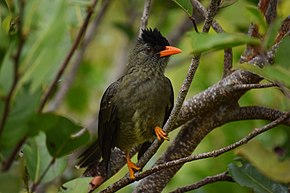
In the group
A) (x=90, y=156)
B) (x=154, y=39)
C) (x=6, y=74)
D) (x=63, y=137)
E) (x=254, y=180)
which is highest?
(x=6, y=74)

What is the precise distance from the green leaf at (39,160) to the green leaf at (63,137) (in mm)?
86

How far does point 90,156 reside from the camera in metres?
3.35

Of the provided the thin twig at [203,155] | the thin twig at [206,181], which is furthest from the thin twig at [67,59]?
the thin twig at [206,181]

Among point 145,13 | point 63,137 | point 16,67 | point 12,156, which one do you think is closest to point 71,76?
point 145,13

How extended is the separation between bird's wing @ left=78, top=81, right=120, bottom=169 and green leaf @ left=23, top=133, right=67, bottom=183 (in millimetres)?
1128

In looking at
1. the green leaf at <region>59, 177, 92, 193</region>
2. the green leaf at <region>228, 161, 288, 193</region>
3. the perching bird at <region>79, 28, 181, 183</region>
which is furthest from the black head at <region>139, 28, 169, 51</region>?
the green leaf at <region>59, 177, 92, 193</region>

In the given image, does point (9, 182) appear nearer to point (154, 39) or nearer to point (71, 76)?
point (154, 39)

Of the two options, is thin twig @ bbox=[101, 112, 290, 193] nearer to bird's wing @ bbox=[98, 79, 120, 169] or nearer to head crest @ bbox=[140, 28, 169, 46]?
bird's wing @ bbox=[98, 79, 120, 169]

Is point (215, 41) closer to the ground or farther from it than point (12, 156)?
farther from it

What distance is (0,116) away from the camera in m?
1.44

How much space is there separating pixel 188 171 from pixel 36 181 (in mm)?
2011

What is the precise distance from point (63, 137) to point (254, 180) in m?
1.00

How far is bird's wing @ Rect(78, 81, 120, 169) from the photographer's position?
325 cm

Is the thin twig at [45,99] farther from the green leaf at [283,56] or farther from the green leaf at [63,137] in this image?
the green leaf at [283,56]
